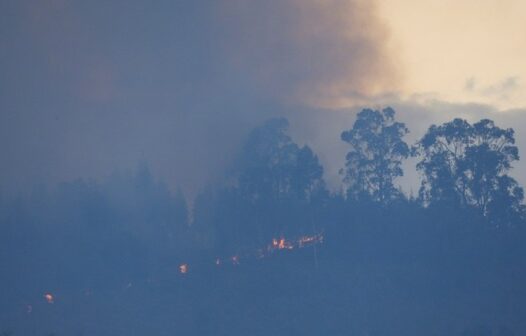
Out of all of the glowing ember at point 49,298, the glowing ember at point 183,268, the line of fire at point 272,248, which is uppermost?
the line of fire at point 272,248

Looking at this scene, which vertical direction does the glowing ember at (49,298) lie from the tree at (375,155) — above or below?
below

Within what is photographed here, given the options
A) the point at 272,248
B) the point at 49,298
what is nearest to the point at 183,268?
the point at 272,248

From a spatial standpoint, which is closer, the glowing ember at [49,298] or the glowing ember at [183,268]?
the glowing ember at [49,298]

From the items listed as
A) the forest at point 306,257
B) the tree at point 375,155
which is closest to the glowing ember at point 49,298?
the forest at point 306,257

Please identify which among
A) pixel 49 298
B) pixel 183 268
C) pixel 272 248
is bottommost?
pixel 49 298

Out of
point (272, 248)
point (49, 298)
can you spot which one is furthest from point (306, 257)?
point (49, 298)

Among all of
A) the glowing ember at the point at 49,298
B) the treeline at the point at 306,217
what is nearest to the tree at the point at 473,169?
the treeline at the point at 306,217

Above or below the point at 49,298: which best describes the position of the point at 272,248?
above

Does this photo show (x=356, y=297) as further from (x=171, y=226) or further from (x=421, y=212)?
(x=171, y=226)

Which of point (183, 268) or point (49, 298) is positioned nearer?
point (49, 298)

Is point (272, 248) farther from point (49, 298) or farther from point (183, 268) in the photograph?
point (49, 298)

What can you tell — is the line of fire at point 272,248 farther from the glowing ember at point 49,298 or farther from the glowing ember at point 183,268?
the glowing ember at point 49,298

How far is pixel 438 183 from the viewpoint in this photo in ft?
266

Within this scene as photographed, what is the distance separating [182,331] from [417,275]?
88.4 ft
